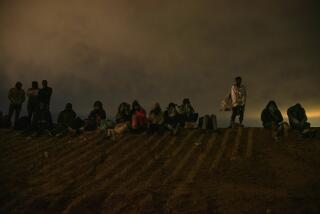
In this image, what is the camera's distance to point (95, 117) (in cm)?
1483

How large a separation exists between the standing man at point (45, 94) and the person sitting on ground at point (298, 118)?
8.75 meters

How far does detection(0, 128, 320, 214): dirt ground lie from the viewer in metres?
8.00

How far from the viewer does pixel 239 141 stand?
12.5m

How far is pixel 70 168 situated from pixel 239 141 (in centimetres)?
528

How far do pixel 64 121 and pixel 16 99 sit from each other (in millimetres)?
2237

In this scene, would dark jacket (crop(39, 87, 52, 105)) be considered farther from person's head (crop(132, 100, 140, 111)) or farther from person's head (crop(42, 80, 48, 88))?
person's head (crop(132, 100, 140, 111))

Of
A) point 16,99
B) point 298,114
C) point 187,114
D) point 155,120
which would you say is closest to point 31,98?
point 16,99

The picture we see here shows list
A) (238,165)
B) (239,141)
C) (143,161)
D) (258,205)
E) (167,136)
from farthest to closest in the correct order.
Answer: (167,136)
(239,141)
(143,161)
(238,165)
(258,205)

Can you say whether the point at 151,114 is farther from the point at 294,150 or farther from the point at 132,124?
the point at 294,150

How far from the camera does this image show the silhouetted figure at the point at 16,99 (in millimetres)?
15164

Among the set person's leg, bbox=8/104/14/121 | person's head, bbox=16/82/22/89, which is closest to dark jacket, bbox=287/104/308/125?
person's head, bbox=16/82/22/89

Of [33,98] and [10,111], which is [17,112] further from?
[33,98]

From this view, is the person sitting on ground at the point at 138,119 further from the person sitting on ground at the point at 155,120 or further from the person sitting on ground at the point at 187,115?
the person sitting on ground at the point at 187,115

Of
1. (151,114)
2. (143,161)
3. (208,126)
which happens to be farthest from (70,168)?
(208,126)
